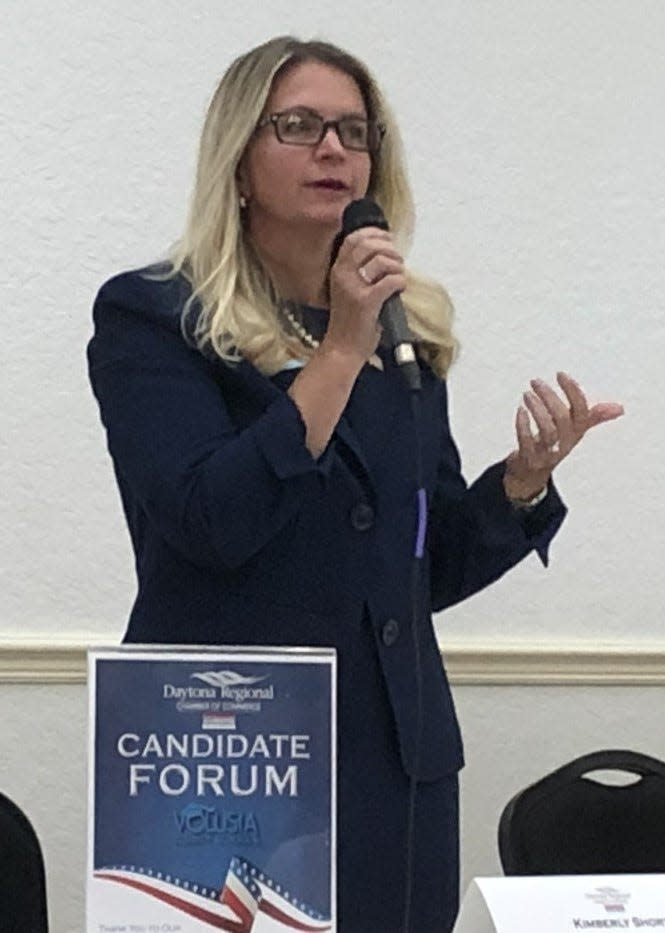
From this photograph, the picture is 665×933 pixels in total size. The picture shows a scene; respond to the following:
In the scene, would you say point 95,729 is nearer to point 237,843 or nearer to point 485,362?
point 237,843

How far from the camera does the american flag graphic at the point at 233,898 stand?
933 millimetres

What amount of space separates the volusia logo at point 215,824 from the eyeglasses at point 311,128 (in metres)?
0.68

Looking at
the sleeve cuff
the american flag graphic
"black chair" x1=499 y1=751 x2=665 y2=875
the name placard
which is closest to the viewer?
the name placard

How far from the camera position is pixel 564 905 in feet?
2.67

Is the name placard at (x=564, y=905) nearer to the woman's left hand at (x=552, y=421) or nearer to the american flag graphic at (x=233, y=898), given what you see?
the american flag graphic at (x=233, y=898)

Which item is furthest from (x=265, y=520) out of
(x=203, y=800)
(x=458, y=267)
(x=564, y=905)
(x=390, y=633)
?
(x=458, y=267)

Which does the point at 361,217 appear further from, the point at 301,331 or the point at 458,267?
the point at 458,267

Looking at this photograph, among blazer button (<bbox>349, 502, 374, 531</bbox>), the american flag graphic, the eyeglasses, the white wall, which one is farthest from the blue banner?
the white wall

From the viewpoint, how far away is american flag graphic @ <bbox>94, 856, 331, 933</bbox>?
933 mm

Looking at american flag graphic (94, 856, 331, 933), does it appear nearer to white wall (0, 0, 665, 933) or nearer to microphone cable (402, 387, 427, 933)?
microphone cable (402, 387, 427, 933)

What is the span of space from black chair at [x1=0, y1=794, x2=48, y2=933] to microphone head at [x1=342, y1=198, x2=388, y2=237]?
0.75 meters

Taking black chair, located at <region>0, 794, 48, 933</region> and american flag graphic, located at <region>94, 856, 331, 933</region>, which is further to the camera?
black chair, located at <region>0, 794, 48, 933</region>

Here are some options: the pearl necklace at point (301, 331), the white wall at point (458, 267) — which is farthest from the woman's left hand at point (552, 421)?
the white wall at point (458, 267)

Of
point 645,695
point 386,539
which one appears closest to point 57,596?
point 645,695
